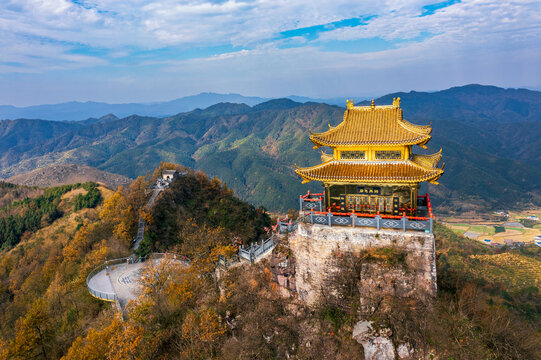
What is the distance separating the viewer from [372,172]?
832 inches

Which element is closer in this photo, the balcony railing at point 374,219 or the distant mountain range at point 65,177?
the balcony railing at point 374,219

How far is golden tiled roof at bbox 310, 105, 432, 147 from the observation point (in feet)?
68.0

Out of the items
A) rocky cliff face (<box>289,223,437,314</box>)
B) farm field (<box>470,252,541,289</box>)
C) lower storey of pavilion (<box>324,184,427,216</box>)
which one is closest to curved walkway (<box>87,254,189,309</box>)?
rocky cliff face (<box>289,223,437,314</box>)

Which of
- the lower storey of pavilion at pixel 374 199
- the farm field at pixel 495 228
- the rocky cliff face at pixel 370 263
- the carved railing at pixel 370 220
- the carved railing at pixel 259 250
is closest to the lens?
the rocky cliff face at pixel 370 263

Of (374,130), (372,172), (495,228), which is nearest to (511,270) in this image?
(372,172)

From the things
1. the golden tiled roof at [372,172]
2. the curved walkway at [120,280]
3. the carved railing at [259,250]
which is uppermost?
the golden tiled roof at [372,172]

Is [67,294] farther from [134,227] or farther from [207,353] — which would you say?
[207,353]

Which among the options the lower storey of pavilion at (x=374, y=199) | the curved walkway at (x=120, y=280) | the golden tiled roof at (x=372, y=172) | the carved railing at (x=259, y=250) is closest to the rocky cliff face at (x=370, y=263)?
the lower storey of pavilion at (x=374, y=199)

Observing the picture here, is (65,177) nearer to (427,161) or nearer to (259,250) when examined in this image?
(259,250)

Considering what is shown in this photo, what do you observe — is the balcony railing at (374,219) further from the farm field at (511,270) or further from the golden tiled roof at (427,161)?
the farm field at (511,270)

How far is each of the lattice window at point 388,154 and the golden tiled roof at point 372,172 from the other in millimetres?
320

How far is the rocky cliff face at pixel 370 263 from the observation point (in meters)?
19.2

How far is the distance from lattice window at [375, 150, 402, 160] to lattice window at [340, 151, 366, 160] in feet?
3.31

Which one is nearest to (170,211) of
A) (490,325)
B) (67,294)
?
(67,294)
